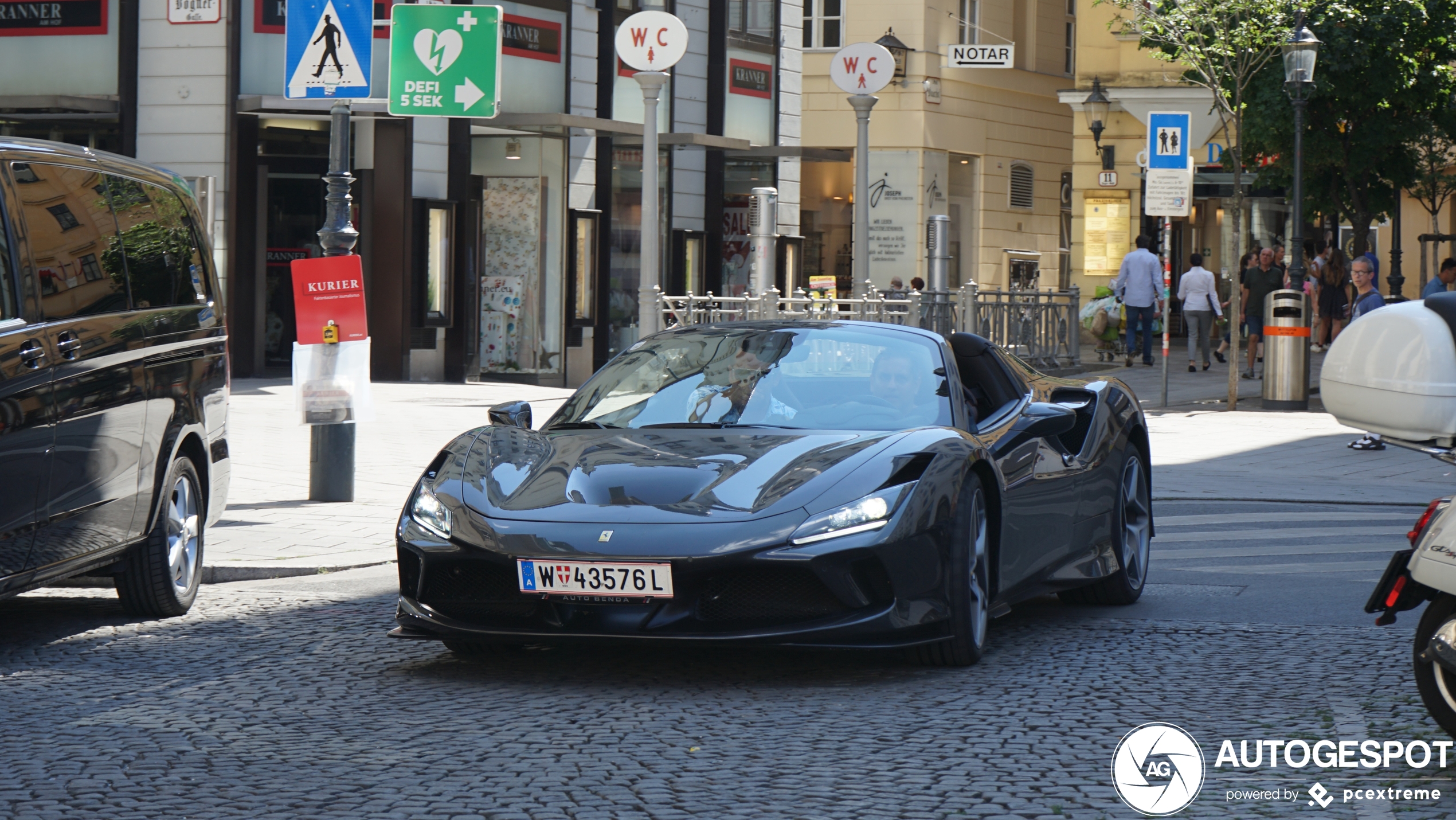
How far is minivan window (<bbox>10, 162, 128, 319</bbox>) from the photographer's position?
6852mm

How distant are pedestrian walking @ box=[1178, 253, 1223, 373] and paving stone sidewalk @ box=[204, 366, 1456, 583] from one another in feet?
19.0

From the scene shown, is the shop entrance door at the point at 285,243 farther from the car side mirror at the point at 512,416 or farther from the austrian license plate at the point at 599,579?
the austrian license plate at the point at 599,579

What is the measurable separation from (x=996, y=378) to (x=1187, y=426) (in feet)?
38.7

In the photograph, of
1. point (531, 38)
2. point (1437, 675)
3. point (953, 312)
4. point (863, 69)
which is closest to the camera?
point (1437, 675)

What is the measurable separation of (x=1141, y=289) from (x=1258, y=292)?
1777 mm

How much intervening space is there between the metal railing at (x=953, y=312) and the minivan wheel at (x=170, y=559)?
1165cm

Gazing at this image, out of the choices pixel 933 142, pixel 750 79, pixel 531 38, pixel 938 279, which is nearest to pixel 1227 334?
pixel 933 142

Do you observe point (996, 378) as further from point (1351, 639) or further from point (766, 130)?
point (766, 130)

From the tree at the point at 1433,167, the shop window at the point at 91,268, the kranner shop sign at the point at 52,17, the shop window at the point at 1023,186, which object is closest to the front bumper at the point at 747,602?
the shop window at the point at 91,268

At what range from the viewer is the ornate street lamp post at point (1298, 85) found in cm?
2138

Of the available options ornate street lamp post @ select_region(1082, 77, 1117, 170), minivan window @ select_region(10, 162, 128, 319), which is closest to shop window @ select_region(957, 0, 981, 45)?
ornate street lamp post @ select_region(1082, 77, 1117, 170)

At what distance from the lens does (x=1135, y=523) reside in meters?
8.55

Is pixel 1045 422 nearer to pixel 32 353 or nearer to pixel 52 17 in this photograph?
pixel 32 353

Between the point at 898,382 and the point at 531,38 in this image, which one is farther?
the point at 531,38
